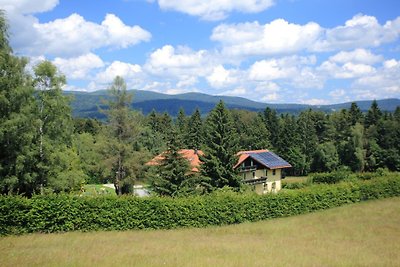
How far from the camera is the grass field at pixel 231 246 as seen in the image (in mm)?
14961

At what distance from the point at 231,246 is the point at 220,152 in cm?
2320

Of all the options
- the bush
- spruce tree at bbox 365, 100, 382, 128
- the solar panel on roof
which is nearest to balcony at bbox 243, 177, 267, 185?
the solar panel on roof

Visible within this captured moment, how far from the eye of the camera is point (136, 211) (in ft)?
83.5

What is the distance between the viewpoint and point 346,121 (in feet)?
297

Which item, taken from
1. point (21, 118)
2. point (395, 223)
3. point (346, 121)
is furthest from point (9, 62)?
point (346, 121)

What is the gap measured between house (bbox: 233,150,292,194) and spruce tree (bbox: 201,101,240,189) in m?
12.5

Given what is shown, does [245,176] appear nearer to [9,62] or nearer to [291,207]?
[291,207]

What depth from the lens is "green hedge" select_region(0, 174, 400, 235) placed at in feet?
74.5

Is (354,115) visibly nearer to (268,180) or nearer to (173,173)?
(268,180)

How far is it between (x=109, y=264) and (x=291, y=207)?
22336 mm

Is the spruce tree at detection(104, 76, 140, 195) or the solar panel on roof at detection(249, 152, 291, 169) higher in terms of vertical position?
the spruce tree at detection(104, 76, 140, 195)

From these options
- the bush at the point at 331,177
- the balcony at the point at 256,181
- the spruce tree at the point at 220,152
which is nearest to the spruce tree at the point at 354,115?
the bush at the point at 331,177

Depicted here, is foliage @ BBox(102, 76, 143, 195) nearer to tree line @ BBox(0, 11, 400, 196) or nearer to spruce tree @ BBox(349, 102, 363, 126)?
tree line @ BBox(0, 11, 400, 196)

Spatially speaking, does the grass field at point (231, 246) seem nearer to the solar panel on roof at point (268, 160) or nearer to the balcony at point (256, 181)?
the balcony at point (256, 181)
